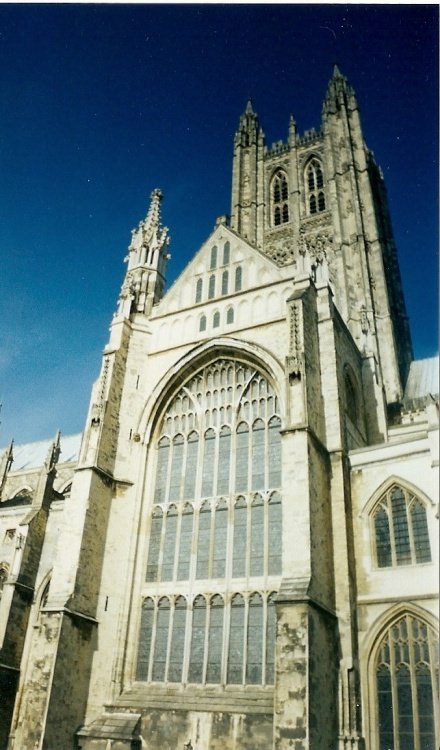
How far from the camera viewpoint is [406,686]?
509 inches

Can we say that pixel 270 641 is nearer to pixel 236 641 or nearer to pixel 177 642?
pixel 236 641

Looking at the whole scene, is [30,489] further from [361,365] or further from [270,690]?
[270,690]

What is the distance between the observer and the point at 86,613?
606 inches

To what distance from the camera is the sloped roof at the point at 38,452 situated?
3348 centimetres

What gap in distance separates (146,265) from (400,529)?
44.1ft

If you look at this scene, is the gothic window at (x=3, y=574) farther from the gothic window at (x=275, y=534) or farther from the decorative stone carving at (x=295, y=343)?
the decorative stone carving at (x=295, y=343)

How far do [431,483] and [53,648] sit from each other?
990cm

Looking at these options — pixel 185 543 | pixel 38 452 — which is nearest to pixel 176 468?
pixel 185 543

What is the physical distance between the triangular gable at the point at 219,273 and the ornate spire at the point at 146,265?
79 centimetres

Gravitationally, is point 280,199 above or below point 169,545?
above

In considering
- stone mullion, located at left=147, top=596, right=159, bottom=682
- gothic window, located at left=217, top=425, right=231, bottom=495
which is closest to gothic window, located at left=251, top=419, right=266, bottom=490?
gothic window, located at left=217, top=425, right=231, bottom=495

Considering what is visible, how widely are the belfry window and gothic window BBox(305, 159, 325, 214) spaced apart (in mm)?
24544

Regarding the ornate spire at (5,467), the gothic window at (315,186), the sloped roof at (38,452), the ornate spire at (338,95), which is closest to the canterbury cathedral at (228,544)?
the ornate spire at (5,467)

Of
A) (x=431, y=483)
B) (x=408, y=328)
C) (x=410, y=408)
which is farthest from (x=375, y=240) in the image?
(x=431, y=483)
